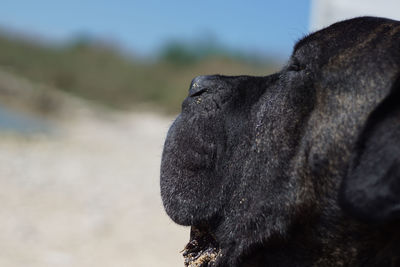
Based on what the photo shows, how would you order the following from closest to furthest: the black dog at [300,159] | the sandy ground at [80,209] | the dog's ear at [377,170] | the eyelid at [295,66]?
the dog's ear at [377,170], the black dog at [300,159], the eyelid at [295,66], the sandy ground at [80,209]

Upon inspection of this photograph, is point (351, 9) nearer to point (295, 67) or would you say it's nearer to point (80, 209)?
point (80, 209)

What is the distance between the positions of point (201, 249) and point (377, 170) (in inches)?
40.4

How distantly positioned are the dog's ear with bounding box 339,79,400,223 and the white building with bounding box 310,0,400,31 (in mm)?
4097

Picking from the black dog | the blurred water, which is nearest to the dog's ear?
the black dog

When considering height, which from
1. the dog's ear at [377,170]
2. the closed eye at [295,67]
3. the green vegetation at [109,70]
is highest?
the green vegetation at [109,70]

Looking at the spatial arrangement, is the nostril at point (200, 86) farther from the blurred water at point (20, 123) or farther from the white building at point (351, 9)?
the blurred water at point (20, 123)

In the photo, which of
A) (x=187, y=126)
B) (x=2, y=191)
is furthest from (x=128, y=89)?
(x=187, y=126)

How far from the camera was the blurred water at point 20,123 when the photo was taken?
42.3ft

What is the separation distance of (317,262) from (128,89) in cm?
2991

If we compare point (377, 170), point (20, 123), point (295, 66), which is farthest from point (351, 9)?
point (20, 123)

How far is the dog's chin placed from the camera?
9.86 feet

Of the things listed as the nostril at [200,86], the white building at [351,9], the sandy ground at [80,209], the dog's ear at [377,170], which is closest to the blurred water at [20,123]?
the sandy ground at [80,209]

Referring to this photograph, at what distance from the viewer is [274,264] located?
282cm

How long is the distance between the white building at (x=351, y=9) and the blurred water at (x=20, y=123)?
7.14 metres
